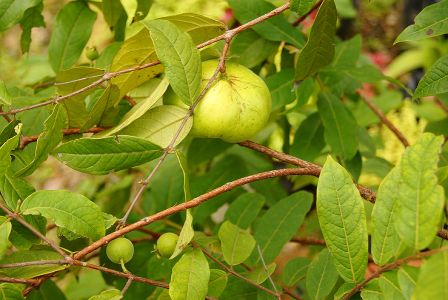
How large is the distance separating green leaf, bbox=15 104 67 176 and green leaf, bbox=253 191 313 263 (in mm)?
430

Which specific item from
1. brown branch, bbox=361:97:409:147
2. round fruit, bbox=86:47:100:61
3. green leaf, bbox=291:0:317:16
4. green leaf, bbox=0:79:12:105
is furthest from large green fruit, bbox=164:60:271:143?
brown branch, bbox=361:97:409:147

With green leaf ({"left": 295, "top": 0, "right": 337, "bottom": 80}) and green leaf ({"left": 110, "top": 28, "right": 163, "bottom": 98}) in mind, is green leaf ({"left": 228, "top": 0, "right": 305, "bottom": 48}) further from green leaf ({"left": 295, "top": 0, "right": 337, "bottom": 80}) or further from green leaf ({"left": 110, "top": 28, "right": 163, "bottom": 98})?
green leaf ({"left": 110, "top": 28, "right": 163, "bottom": 98})

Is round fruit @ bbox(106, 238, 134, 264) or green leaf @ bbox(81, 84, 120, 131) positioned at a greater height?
green leaf @ bbox(81, 84, 120, 131)

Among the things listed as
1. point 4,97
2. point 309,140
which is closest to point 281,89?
point 309,140

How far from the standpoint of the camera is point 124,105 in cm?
105

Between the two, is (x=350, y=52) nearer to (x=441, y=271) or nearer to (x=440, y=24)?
(x=440, y=24)

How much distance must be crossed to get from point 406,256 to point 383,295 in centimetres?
6

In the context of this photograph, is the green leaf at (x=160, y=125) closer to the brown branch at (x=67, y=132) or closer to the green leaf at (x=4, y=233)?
the brown branch at (x=67, y=132)

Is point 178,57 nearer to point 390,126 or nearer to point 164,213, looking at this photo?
point 164,213

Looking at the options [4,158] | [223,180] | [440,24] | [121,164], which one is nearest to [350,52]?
[223,180]

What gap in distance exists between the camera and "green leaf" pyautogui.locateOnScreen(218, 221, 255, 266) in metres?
0.89

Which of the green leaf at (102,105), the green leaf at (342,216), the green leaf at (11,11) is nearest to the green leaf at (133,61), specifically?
the green leaf at (102,105)

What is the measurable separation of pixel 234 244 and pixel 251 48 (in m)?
0.45

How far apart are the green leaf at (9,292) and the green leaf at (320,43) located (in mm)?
553
